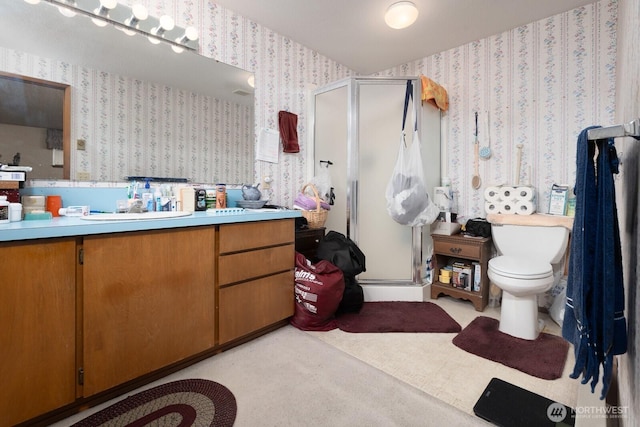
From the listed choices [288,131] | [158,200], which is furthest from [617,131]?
[288,131]

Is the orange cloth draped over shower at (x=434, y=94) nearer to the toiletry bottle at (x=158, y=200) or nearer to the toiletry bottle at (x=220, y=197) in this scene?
the toiletry bottle at (x=220, y=197)

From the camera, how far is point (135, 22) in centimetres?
188

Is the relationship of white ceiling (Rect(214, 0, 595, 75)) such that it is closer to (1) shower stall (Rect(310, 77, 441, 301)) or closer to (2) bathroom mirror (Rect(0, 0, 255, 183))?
(1) shower stall (Rect(310, 77, 441, 301))

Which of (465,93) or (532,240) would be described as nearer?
(532,240)

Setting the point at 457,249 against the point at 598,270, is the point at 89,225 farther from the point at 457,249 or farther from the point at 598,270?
the point at 457,249

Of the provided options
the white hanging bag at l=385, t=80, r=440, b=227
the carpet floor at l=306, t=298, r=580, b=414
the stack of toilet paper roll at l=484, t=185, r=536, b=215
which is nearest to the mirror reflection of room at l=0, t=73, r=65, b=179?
the carpet floor at l=306, t=298, r=580, b=414

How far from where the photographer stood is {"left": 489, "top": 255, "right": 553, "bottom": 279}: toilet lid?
188cm

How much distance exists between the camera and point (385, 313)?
7.82 ft

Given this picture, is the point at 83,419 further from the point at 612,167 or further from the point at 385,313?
the point at 612,167

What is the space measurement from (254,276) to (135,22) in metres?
1.81

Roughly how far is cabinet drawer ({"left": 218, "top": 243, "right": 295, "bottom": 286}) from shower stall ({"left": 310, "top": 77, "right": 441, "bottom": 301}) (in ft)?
2.61

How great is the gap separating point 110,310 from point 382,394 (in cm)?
135

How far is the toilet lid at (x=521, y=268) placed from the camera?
1.88 m

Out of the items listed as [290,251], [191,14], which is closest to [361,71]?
[191,14]
